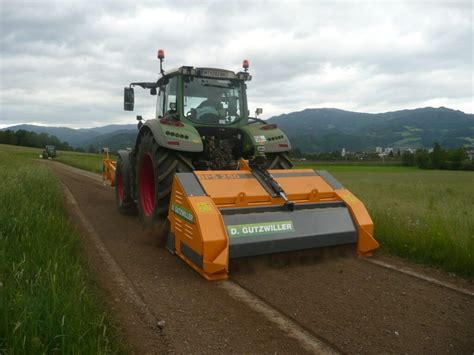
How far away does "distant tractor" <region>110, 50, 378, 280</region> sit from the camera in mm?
4090

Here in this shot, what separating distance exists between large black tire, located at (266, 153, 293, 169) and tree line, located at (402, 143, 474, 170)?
38.1m

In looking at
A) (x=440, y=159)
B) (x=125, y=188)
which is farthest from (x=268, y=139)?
(x=440, y=159)

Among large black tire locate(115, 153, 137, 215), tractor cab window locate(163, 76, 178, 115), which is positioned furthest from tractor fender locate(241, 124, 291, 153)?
large black tire locate(115, 153, 137, 215)

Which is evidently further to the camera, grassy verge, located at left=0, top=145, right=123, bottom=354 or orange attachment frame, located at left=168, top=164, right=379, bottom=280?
orange attachment frame, located at left=168, top=164, right=379, bottom=280

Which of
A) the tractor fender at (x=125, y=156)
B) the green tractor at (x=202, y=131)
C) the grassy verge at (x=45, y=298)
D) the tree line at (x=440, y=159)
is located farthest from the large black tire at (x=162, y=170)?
the tree line at (x=440, y=159)

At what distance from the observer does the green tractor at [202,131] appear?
5.30 meters

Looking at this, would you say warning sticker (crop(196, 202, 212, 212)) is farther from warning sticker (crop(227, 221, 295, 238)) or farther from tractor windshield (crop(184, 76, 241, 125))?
tractor windshield (crop(184, 76, 241, 125))

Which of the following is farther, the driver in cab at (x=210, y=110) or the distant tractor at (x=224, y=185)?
the driver in cab at (x=210, y=110)

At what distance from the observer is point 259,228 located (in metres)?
4.17

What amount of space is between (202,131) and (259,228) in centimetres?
237

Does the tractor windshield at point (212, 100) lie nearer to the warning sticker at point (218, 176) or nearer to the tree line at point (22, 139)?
the warning sticker at point (218, 176)

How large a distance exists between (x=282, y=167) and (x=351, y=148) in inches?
6352

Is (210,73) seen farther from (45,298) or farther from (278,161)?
(45,298)

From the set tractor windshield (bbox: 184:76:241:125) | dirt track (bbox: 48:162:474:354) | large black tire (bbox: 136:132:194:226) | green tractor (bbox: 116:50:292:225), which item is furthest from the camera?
tractor windshield (bbox: 184:76:241:125)
